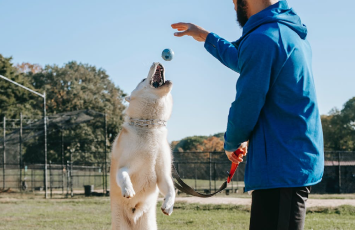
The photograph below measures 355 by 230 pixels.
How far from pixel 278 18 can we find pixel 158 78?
2.11 metres

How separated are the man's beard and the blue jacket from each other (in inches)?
7.7

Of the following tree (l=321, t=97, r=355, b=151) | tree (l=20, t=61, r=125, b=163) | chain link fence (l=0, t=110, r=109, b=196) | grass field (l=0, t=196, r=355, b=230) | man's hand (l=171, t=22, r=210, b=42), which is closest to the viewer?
man's hand (l=171, t=22, r=210, b=42)

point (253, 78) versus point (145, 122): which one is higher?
point (253, 78)

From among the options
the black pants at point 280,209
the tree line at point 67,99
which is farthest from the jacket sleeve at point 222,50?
the tree line at point 67,99

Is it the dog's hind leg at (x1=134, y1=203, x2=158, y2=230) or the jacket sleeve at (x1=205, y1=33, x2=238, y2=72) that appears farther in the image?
the dog's hind leg at (x1=134, y1=203, x2=158, y2=230)

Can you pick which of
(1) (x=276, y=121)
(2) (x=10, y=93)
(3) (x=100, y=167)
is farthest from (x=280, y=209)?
(2) (x=10, y=93)

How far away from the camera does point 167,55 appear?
14.5ft

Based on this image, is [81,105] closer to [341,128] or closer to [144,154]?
[341,128]

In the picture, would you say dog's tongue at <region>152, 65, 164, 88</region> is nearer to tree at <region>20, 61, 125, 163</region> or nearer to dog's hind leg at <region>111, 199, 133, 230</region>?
dog's hind leg at <region>111, 199, 133, 230</region>

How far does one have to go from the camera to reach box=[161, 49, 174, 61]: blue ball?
442 cm

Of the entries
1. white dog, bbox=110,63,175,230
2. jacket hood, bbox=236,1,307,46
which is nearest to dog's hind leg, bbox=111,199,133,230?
white dog, bbox=110,63,175,230

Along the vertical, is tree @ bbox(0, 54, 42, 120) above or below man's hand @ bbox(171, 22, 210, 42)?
above

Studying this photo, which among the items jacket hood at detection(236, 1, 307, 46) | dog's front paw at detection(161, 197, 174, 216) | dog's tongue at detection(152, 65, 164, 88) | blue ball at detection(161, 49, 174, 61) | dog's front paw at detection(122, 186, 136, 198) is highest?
blue ball at detection(161, 49, 174, 61)

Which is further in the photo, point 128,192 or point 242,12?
point 128,192
